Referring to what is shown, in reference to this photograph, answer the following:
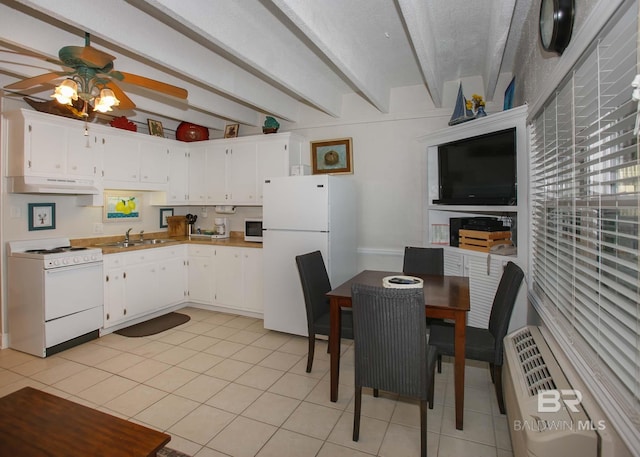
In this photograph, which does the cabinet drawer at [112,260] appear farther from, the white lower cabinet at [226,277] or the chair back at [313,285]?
the chair back at [313,285]

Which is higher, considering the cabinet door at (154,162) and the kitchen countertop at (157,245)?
the cabinet door at (154,162)

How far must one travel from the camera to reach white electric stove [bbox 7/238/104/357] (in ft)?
10.7

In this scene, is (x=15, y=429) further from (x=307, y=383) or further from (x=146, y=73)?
(x=146, y=73)

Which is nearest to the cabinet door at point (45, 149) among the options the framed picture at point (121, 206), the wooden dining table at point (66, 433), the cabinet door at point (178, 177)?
the framed picture at point (121, 206)

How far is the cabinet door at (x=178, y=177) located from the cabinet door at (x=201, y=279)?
2.76ft

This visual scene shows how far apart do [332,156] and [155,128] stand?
7.91ft

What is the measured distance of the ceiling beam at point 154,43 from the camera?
2107 mm

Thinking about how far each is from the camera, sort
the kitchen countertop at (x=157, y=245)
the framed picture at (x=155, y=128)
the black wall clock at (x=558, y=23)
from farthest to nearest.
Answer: the framed picture at (x=155, y=128) → the kitchen countertop at (x=157, y=245) → the black wall clock at (x=558, y=23)

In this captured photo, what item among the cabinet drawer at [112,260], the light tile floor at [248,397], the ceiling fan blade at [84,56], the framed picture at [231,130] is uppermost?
the framed picture at [231,130]

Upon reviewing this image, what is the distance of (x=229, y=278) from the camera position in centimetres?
454

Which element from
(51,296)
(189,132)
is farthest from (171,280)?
(189,132)

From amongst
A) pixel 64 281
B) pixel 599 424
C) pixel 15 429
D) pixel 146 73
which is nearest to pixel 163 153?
pixel 146 73

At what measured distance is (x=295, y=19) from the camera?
2.11 m

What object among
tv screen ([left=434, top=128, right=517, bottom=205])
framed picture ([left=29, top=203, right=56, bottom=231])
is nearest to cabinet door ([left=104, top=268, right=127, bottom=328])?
framed picture ([left=29, top=203, right=56, bottom=231])
